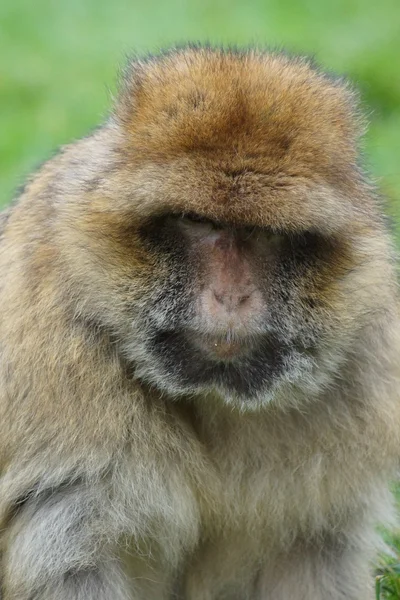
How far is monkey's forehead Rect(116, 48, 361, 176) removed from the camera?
3875mm

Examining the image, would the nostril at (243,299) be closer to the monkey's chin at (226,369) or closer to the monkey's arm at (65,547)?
the monkey's chin at (226,369)

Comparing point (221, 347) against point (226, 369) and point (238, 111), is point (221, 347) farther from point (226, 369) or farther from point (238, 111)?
point (238, 111)

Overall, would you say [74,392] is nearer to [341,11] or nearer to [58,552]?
[58,552]

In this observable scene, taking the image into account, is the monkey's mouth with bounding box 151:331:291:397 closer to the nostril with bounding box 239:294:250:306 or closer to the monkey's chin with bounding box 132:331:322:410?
the monkey's chin with bounding box 132:331:322:410

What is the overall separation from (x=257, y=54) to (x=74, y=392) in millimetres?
1312

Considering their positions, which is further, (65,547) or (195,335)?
(65,547)

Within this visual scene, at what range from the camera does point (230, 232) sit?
392 centimetres

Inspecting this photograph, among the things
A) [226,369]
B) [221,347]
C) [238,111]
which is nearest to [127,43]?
[238,111]

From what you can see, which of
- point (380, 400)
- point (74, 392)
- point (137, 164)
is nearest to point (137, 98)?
point (137, 164)

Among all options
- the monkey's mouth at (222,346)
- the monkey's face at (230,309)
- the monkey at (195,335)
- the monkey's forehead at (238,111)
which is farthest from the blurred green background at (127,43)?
the monkey's mouth at (222,346)

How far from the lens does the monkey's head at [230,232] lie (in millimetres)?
3838

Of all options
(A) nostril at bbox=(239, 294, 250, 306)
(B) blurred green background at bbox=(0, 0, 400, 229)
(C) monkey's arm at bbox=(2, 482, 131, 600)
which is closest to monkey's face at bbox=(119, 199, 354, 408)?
(A) nostril at bbox=(239, 294, 250, 306)

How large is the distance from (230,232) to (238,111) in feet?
1.24

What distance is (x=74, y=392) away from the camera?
166 inches
